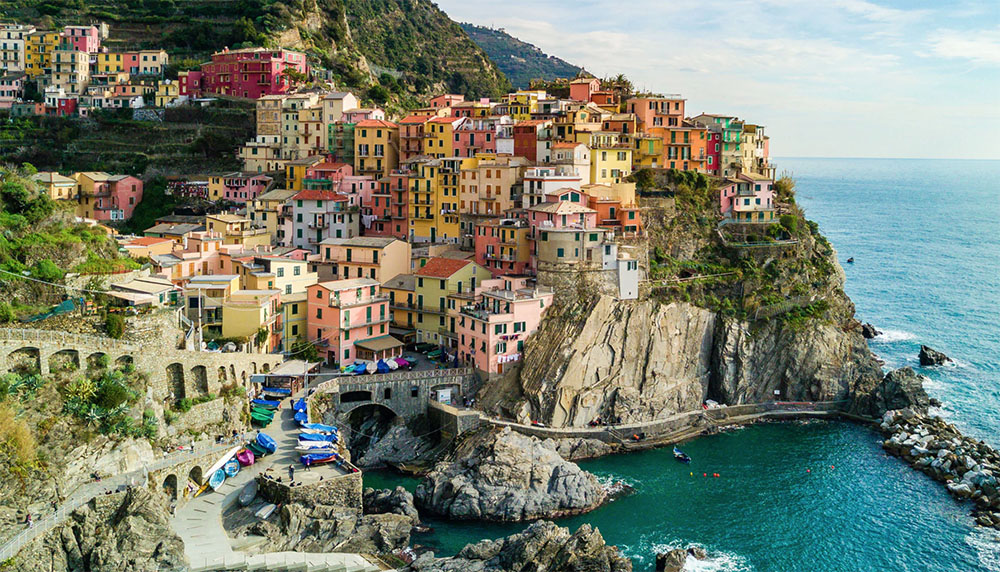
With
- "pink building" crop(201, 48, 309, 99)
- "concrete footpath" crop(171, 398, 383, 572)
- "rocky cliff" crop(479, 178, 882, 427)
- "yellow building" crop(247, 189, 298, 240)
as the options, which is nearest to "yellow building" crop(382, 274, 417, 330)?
"rocky cliff" crop(479, 178, 882, 427)

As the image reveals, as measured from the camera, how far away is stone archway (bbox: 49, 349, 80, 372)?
114ft

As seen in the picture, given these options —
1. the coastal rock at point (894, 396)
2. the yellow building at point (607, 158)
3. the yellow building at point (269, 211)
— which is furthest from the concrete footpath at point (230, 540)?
the coastal rock at point (894, 396)

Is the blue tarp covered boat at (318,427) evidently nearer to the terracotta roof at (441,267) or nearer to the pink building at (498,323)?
the pink building at (498,323)

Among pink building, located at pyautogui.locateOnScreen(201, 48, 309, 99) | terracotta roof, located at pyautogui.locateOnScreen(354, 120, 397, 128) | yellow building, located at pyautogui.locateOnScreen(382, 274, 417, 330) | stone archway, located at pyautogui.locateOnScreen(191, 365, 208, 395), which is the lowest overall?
stone archway, located at pyautogui.locateOnScreen(191, 365, 208, 395)

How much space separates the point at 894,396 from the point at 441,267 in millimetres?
26772

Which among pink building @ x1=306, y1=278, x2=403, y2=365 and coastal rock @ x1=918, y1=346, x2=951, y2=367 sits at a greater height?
pink building @ x1=306, y1=278, x2=403, y2=365

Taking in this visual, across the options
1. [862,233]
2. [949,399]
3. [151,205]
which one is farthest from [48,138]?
[862,233]

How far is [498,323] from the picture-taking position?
50281 millimetres

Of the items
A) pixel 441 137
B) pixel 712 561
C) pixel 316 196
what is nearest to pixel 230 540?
pixel 712 561

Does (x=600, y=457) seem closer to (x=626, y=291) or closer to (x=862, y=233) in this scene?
(x=626, y=291)

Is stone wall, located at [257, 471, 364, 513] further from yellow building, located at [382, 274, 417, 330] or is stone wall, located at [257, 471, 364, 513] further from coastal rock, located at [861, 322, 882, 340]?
coastal rock, located at [861, 322, 882, 340]

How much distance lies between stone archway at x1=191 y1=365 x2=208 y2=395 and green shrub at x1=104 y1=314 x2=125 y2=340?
3.79 metres

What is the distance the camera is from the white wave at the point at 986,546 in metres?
38.9

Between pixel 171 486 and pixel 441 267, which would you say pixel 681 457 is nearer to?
pixel 441 267
